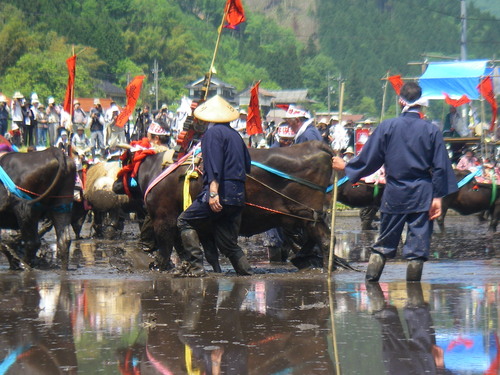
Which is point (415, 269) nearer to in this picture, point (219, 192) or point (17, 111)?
point (219, 192)

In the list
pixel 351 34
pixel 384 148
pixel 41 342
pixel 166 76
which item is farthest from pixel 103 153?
pixel 351 34

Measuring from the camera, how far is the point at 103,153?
29.8 meters

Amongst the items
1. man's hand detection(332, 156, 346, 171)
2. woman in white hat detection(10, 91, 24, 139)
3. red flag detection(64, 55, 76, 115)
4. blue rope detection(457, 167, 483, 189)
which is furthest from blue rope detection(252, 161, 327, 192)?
woman in white hat detection(10, 91, 24, 139)

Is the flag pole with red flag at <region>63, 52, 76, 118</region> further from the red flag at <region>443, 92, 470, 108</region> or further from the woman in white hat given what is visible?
the woman in white hat

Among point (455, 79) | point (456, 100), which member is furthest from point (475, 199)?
point (455, 79)

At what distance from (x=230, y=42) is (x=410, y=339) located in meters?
132

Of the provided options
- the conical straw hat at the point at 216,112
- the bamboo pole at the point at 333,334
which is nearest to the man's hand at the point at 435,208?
the bamboo pole at the point at 333,334

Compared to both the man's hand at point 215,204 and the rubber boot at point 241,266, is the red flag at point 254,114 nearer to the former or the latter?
the rubber boot at point 241,266

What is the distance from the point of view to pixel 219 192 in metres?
9.86

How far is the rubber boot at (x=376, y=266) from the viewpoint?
908 cm

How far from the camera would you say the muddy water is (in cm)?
595

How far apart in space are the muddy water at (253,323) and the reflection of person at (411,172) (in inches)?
17.1

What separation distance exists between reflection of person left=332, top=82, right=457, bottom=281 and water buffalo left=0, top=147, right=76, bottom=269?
172 inches

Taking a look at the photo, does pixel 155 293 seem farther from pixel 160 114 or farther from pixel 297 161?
pixel 160 114
